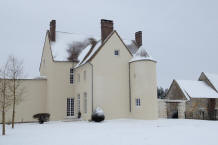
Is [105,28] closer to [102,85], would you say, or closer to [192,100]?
[102,85]

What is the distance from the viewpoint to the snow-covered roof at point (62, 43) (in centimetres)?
3070

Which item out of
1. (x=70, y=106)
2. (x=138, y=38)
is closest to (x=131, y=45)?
(x=138, y=38)

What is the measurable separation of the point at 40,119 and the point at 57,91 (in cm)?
459

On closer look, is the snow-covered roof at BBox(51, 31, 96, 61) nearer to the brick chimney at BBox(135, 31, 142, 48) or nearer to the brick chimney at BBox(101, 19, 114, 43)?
the brick chimney at BBox(101, 19, 114, 43)

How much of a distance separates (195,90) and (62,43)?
61.8ft

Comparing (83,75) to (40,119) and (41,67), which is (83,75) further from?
(41,67)

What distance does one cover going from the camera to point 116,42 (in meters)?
28.2

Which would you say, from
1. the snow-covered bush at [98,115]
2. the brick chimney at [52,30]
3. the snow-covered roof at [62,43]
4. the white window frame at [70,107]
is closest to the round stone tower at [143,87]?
the snow-covered bush at [98,115]

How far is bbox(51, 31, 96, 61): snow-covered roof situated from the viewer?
30703 millimetres

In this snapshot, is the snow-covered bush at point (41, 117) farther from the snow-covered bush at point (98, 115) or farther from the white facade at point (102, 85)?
the snow-covered bush at point (98, 115)

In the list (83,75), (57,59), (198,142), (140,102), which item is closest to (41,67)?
(57,59)

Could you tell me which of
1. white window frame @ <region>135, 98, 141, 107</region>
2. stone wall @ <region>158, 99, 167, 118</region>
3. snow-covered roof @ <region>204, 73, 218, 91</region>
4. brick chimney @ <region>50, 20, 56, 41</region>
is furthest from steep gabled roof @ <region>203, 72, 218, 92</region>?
brick chimney @ <region>50, 20, 56, 41</region>

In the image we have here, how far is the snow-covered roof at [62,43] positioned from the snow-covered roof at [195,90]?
48.2ft

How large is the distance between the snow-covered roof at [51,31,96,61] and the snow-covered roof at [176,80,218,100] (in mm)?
14677
